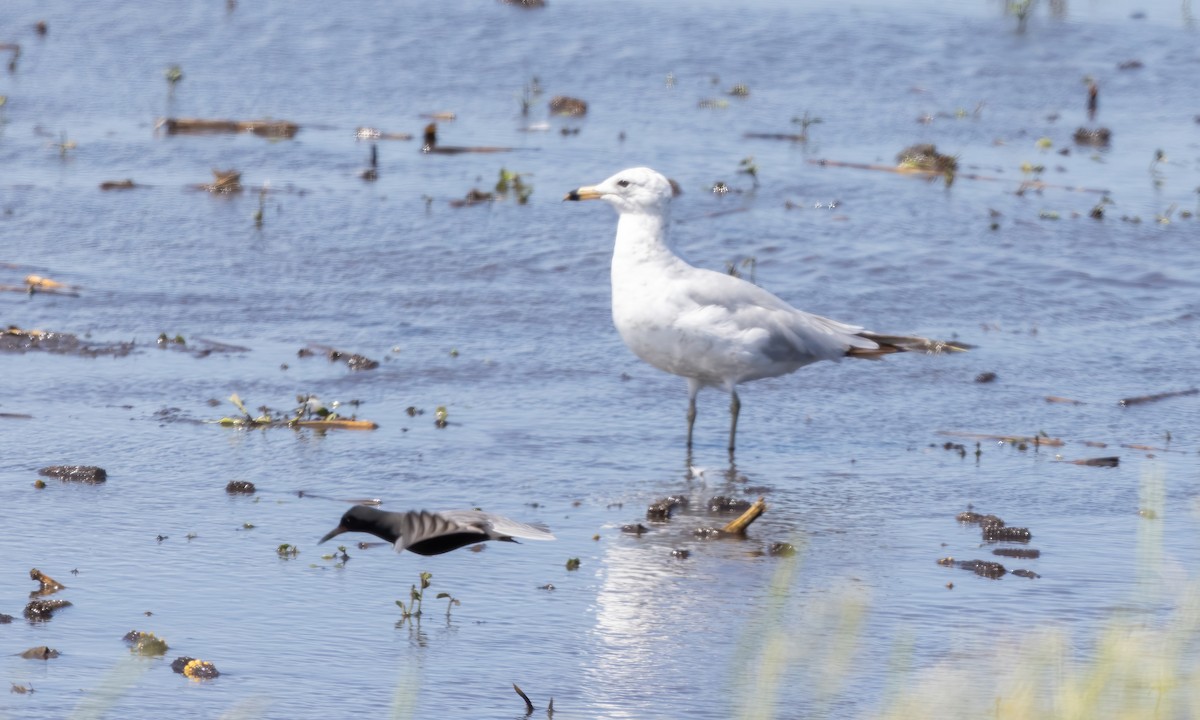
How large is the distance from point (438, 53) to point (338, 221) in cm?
472

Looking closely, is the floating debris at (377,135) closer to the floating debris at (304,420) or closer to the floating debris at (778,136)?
the floating debris at (778,136)

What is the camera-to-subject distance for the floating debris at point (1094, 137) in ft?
45.0

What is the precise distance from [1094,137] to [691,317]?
6848mm

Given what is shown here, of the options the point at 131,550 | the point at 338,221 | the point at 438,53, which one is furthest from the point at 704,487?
the point at 438,53

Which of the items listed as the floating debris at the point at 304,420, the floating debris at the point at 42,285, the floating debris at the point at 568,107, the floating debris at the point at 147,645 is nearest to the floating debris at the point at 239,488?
the floating debris at the point at 304,420

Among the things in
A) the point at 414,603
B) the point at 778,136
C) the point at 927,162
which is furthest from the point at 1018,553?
the point at 778,136

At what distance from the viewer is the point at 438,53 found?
15.4 meters

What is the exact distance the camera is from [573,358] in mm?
8984

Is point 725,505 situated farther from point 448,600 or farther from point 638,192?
point 638,192

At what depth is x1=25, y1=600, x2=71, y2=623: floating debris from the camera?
17.2 feet

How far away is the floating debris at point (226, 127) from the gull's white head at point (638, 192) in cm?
527

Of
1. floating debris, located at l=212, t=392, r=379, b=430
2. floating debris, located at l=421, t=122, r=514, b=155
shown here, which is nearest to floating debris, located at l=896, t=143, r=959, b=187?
floating debris, located at l=421, t=122, r=514, b=155

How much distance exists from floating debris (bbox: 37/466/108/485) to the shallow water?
0.07m

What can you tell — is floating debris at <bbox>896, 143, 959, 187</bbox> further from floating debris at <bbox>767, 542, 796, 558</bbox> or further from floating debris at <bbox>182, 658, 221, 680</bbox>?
floating debris at <bbox>182, 658, 221, 680</bbox>
